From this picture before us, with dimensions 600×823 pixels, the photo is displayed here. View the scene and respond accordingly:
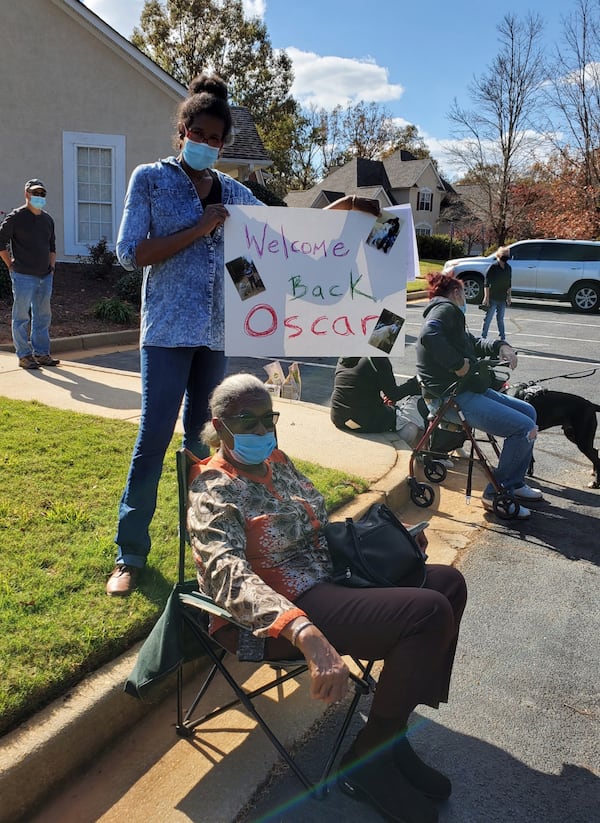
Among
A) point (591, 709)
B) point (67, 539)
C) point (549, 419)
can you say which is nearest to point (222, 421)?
point (67, 539)

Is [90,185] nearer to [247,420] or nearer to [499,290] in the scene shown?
[499,290]

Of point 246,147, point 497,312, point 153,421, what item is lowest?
point 153,421

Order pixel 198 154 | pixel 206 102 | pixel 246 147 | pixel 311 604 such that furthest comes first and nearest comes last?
pixel 246 147 → pixel 198 154 → pixel 206 102 → pixel 311 604

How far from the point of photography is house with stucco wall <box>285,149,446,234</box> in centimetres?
4588

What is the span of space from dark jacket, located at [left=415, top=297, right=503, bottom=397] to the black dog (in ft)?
2.52

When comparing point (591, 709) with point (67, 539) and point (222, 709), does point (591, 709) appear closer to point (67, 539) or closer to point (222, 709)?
point (222, 709)

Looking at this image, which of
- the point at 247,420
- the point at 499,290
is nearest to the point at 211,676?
the point at 247,420

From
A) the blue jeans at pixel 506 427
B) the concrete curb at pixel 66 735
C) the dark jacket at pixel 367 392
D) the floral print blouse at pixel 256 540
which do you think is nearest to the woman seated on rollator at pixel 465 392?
the blue jeans at pixel 506 427

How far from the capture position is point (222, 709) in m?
2.50

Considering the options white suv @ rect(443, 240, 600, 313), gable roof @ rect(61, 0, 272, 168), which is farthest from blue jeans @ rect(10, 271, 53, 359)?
white suv @ rect(443, 240, 600, 313)

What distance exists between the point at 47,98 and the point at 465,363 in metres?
11.9

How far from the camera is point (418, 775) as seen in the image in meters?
2.23

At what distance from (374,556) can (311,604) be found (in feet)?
1.00

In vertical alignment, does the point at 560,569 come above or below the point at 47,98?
below
